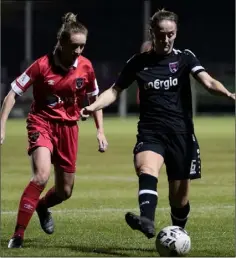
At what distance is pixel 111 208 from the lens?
12492 mm

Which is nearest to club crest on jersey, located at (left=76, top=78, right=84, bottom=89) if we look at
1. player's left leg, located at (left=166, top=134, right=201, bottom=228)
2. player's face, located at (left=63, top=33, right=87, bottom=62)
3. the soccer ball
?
player's face, located at (left=63, top=33, right=87, bottom=62)

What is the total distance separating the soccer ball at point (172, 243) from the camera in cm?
817

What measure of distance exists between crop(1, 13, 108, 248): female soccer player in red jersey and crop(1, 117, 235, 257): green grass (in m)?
0.52

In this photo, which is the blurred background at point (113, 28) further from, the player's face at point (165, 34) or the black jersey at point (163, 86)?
the player's face at point (165, 34)

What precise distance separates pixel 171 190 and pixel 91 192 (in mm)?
5780

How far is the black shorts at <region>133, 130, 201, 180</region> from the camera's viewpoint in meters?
Result: 8.61

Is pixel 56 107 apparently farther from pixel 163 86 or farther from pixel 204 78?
pixel 204 78

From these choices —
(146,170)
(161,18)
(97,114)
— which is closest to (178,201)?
(146,170)

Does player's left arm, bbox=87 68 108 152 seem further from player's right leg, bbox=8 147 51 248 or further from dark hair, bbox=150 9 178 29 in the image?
dark hair, bbox=150 9 178 29

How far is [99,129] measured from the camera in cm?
985

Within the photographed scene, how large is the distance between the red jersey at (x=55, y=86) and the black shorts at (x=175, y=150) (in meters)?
1.10

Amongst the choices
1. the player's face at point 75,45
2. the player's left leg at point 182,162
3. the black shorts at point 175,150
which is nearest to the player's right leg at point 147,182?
the black shorts at point 175,150

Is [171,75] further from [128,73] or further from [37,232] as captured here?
[37,232]

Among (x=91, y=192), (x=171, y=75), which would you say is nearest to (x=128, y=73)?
(x=171, y=75)
